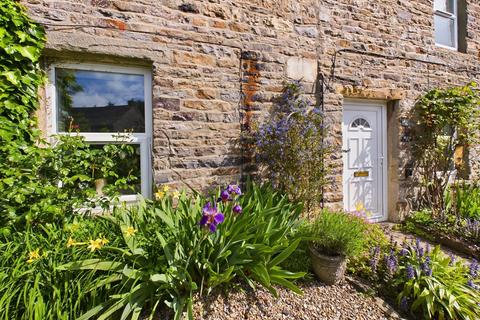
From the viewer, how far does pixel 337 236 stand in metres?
2.75

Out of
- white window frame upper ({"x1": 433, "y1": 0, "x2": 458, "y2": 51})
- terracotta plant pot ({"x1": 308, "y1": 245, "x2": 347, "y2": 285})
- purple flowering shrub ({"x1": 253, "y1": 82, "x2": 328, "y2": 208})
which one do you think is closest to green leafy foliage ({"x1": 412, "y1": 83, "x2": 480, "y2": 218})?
white window frame upper ({"x1": 433, "y1": 0, "x2": 458, "y2": 51})

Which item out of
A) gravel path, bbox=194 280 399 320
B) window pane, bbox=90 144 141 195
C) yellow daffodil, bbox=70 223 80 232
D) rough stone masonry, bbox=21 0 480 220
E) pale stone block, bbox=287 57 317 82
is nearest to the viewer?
gravel path, bbox=194 280 399 320

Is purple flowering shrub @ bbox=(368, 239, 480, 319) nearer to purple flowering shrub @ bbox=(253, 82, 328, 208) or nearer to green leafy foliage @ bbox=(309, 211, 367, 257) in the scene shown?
green leafy foliage @ bbox=(309, 211, 367, 257)

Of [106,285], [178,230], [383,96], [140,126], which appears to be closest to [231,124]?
[140,126]

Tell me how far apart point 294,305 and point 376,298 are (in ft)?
2.92

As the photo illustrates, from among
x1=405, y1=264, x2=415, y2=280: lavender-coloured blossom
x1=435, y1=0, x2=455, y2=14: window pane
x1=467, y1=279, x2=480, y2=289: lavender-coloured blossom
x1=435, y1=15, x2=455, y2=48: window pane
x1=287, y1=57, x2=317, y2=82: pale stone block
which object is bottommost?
x1=467, y1=279, x2=480, y2=289: lavender-coloured blossom

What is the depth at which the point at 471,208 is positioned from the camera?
191 inches

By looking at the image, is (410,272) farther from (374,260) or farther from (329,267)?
(329,267)

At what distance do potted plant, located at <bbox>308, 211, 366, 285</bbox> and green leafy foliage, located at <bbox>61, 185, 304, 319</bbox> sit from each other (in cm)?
40

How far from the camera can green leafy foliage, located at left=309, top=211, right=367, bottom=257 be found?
9.00 feet

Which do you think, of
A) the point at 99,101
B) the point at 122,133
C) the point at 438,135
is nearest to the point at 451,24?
the point at 438,135

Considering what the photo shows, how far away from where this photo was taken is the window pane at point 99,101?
10.5 ft

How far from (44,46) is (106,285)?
252 cm

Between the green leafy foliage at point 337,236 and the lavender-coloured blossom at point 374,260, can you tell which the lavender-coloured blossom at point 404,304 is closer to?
the lavender-coloured blossom at point 374,260
